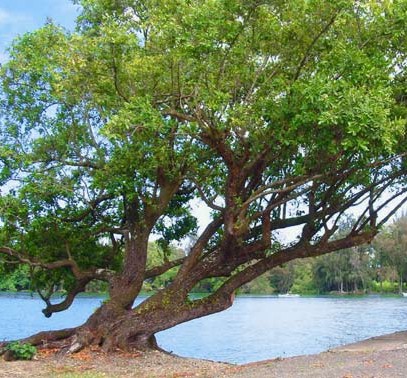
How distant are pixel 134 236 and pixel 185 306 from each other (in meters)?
2.17

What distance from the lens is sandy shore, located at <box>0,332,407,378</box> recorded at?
30.7ft

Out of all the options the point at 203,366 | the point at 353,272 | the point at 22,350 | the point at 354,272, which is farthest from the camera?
the point at 353,272

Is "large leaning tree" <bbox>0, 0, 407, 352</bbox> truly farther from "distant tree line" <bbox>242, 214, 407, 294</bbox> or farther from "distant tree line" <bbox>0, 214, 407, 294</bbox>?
"distant tree line" <bbox>242, 214, 407, 294</bbox>

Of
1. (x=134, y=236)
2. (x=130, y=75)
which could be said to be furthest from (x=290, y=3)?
(x=134, y=236)

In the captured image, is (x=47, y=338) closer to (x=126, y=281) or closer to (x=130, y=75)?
(x=126, y=281)

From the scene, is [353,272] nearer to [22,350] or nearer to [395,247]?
[395,247]

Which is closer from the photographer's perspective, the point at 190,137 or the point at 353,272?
the point at 190,137

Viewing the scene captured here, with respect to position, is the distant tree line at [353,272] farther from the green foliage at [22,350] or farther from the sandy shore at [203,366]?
the green foliage at [22,350]

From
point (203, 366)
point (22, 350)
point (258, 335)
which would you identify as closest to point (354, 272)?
point (258, 335)

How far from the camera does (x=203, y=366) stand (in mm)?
12406

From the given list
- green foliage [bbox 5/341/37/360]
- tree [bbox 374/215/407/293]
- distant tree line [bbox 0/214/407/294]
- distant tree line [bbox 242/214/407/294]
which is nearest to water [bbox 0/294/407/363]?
green foliage [bbox 5/341/37/360]

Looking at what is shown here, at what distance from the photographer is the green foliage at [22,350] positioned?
12.5 metres

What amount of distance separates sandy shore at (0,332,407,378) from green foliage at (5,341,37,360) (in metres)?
0.23

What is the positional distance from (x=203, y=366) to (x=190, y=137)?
496 cm
